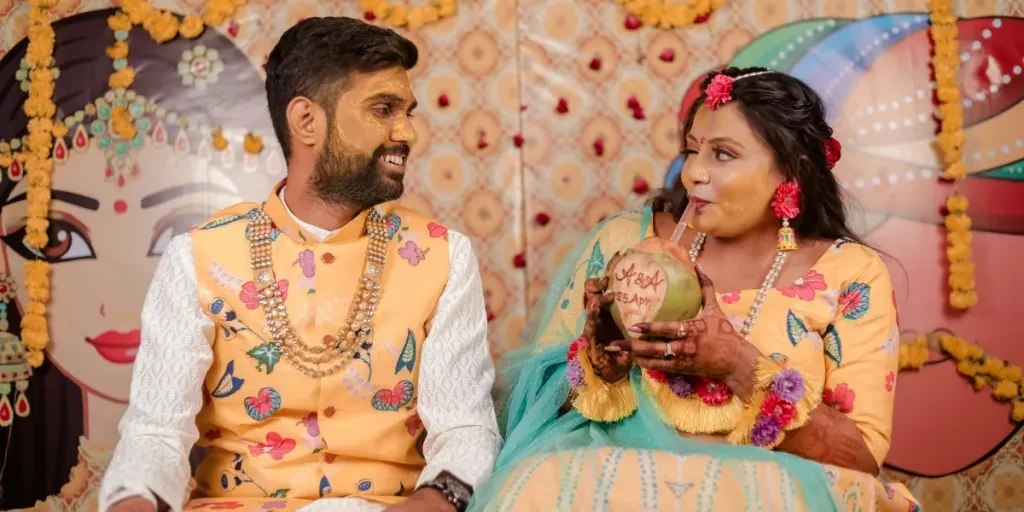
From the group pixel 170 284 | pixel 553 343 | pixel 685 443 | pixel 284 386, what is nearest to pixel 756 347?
pixel 685 443

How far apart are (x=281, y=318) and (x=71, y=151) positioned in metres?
1.76

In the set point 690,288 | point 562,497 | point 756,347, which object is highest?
point 690,288

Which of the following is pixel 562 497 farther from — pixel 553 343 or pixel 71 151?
pixel 71 151

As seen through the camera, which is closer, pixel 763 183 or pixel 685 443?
pixel 685 443

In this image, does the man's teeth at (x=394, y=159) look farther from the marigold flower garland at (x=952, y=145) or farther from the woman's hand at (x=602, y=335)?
the marigold flower garland at (x=952, y=145)

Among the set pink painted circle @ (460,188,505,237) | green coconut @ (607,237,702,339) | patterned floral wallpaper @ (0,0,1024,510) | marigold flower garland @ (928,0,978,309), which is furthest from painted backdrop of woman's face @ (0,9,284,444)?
marigold flower garland @ (928,0,978,309)

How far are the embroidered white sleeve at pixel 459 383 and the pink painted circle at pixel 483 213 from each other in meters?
1.08

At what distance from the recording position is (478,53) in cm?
372

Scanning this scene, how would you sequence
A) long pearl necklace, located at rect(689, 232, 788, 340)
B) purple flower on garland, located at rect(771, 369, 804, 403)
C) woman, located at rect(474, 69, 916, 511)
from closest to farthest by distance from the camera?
woman, located at rect(474, 69, 916, 511) → purple flower on garland, located at rect(771, 369, 804, 403) → long pearl necklace, located at rect(689, 232, 788, 340)

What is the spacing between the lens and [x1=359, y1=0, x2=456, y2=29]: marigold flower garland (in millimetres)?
3684

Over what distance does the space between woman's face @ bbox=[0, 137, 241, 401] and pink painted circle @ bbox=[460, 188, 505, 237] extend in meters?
1.03

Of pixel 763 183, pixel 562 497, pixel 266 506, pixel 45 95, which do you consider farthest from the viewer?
pixel 45 95

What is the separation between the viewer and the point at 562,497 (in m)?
2.12

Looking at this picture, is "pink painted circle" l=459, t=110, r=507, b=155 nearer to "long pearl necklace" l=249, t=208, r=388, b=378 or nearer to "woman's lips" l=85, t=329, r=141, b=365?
"long pearl necklace" l=249, t=208, r=388, b=378
